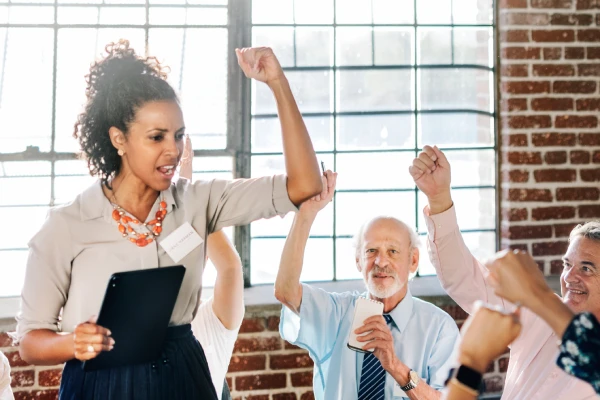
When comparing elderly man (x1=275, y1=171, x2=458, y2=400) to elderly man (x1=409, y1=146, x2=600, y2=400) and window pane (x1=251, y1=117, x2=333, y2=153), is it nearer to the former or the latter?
elderly man (x1=409, y1=146, x2=600, y2=400)

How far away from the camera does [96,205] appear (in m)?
1.69

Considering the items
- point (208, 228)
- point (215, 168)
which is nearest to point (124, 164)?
point (208, 228)

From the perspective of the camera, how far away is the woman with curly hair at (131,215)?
64.2 inches

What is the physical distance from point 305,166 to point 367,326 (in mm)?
691

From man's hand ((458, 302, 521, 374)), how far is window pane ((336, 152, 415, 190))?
2492 mm

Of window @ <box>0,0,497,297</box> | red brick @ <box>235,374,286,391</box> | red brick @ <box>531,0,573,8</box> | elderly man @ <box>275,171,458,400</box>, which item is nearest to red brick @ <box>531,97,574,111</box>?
window @ <box>0,0,497,297</box>

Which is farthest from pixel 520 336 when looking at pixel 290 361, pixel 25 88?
pixel 25 88

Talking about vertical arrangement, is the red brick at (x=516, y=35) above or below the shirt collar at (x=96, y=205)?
above

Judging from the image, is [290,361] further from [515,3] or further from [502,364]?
[515,3]

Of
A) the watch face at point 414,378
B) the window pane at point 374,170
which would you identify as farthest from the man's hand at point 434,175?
the window pane at point 374,170

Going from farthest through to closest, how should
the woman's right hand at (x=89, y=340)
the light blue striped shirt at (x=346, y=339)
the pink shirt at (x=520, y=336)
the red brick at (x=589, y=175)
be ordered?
the red brick at (x=589, y=175)
the light blue striped shirt at (x=346, y=339)
the pink shirt at (x=520, y=336)
the woman's right hand at (x=89, y=340)

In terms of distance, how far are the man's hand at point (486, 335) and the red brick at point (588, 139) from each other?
2707 mm

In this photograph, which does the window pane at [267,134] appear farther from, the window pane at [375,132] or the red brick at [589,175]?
the red brick at [589,175]

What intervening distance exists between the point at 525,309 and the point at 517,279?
37.7 inches
